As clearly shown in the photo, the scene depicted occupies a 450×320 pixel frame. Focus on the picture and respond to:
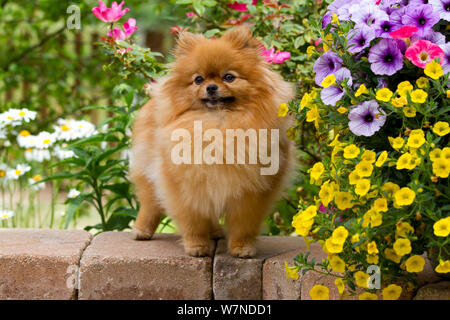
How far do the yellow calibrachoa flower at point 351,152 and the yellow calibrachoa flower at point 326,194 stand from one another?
0.15m

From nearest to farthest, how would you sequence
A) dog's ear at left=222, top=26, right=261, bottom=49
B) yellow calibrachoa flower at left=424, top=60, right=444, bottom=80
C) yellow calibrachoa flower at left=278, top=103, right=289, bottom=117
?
yellow calibrachoa flower at left=424, top=60, right=444, bottom=80 → yellow calibrachoa flower at left=278, top=103, right=289, bottom=117 → dog's ear at left=222, top=26, right=261, bottom=49

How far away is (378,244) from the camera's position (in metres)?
2.14

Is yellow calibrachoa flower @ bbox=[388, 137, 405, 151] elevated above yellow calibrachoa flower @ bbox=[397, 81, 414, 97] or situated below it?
below

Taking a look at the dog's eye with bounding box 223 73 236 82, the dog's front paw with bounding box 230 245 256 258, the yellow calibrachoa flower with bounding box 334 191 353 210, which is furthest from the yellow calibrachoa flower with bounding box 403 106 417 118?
the dog's front paw with bounding box 230 245 256 258

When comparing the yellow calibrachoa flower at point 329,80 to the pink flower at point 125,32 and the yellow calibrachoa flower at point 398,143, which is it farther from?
the pink flower at point 125,32

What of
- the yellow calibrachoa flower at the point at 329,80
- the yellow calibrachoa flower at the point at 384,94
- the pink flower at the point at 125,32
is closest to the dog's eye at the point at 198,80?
the yellow calibrachoa flower at the point at 329,80

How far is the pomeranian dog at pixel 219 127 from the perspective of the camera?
2652mm

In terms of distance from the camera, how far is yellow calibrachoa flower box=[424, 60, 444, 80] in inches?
79.4

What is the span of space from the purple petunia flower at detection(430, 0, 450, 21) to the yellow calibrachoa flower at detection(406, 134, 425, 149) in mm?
460

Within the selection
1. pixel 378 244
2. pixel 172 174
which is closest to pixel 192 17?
pixel 172 174

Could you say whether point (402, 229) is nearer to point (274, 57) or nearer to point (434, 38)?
point (434, 38)

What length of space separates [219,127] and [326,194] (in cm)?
65

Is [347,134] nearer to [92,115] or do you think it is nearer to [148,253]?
[148,253]

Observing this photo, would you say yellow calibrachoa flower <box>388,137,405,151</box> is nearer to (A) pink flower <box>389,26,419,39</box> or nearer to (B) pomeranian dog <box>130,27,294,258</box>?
(A) pink flower <box>389,26,419,39</box>
